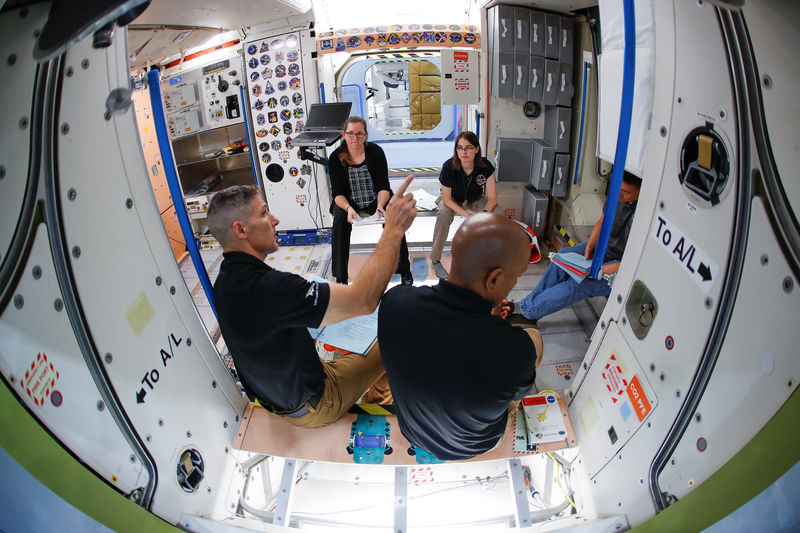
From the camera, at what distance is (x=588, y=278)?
392 centimetres

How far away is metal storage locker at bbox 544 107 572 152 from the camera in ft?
18.1

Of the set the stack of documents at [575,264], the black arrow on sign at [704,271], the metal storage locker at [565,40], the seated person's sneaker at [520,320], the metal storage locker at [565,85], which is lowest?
the seated person's sneaker at [520,320]

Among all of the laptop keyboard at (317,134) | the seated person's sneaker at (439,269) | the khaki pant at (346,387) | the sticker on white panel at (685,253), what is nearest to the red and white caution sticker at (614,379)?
the sticker on white panel at (685,253)

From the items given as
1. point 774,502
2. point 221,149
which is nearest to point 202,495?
point 774,502

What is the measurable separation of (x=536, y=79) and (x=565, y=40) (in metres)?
0.54

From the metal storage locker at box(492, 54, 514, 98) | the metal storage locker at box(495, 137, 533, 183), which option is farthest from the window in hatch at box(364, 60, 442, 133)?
the metal storage locker at box(492, 54, 514, 98)

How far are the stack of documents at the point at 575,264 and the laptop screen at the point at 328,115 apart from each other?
9.55ft

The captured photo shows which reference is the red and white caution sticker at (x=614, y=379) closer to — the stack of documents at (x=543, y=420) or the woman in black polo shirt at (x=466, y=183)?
the stack of documents at (x=543, y=420)

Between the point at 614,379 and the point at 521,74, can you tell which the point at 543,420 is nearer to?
the point at 614,379

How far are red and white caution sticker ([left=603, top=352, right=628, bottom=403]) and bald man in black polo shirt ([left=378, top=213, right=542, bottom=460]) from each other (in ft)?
1.70

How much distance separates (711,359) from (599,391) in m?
0.95

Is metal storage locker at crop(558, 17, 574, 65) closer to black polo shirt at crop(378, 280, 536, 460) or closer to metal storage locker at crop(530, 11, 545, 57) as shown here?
metal storage locker at crop(530, 11, 545, 57)

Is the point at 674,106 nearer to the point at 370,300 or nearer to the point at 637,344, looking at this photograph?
the point at 637,344

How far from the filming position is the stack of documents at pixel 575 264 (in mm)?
3781
